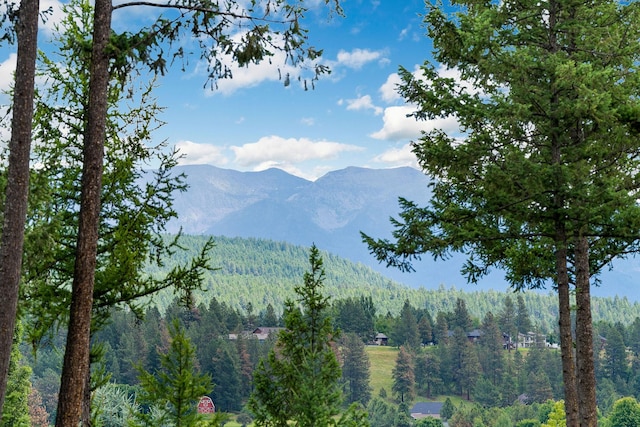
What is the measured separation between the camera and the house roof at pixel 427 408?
9969 cm

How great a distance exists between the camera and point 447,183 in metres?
12.7

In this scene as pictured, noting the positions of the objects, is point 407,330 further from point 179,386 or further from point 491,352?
point 179,386

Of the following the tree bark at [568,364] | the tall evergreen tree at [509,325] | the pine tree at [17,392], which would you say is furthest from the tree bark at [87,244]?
the tall evergreen tree at [509,325]

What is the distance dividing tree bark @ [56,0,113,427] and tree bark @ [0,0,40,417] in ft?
2.01

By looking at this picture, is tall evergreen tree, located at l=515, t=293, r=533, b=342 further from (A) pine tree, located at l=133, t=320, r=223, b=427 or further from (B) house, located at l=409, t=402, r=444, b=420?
(A) pine tree, located at l=133, t=320, r=223, b=427

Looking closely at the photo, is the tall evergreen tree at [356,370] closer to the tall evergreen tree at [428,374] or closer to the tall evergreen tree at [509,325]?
the tall evergreen tree at [428,374]

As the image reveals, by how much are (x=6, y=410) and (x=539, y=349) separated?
9915 centimetres

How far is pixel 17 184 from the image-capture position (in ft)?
23.6

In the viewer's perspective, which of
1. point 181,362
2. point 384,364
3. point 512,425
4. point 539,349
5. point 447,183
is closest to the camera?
point 181,362

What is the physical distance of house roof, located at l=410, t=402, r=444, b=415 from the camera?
99688mm

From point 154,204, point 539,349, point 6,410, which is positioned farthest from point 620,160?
point 539,349

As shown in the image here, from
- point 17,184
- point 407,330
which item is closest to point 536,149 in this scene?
point 17,184

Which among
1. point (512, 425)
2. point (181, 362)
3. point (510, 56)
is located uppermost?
point (510, 56)

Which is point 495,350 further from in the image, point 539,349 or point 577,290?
point 577,290
